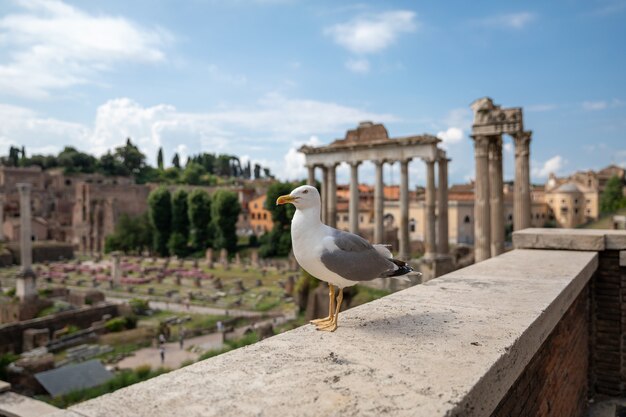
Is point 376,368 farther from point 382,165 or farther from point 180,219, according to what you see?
point 180,219

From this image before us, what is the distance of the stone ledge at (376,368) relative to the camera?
5.56 feet

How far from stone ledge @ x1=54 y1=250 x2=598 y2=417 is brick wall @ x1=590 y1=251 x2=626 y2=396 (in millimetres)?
2429

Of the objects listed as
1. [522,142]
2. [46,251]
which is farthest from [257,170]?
[522,142]

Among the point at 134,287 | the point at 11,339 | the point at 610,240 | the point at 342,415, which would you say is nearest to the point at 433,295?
the point at 342,415

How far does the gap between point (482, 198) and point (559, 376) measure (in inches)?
561

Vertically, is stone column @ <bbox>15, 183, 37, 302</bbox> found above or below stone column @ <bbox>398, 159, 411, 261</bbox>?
below

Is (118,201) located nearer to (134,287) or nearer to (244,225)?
(244,225)

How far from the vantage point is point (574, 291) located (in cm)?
400

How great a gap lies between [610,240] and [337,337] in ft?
13.8

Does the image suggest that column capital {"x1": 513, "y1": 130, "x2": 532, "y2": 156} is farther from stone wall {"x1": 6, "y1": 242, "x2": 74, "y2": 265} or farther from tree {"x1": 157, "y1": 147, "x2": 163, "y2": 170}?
tree {"x1": 157, "y1": 147, "x2": 163, "y2": 170}

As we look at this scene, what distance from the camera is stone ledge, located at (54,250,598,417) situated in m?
1.69

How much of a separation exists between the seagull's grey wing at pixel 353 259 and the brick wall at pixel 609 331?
361 cm

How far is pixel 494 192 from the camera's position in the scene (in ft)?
58.1

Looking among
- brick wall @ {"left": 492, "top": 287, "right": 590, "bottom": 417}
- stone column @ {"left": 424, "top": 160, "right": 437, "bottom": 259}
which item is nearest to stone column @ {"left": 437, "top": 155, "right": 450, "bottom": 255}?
stone column @ {"left": 424, "top": 160, "right": 437, "bottom": 259}
